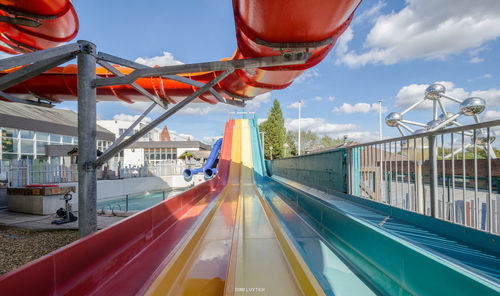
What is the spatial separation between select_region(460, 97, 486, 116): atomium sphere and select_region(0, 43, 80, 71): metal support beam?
14.3 metres

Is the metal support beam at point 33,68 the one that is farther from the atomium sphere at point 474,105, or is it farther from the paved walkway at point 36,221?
the atomium sphere at point 474,105

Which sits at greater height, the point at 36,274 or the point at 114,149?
the point at 114,149

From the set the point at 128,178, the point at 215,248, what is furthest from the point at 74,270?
the point at 128,178

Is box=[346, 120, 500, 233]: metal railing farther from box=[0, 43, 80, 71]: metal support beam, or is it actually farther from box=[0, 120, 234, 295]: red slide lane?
box=[0, 43, 80, 71]: metal support beam

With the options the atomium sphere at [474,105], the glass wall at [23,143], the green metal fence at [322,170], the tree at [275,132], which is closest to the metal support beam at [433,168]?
the green metal fence at [322,170]

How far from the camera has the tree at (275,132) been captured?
39250 mm

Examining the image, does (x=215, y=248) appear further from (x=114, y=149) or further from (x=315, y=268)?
(x=114, y=149)

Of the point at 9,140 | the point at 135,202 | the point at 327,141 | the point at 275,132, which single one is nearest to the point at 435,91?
the point at 135,202

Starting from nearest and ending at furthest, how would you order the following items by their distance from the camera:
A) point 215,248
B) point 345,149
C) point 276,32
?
point 276,32 < point 215,248 < point 345,149

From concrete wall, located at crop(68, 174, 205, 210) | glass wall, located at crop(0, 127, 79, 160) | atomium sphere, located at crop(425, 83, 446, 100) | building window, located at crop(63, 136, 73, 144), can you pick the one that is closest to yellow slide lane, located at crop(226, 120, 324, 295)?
concrete wall, located at crop(68, 174, 205, 210)

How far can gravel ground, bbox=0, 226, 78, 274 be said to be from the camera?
394 cm

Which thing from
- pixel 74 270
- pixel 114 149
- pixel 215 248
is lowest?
pixel 215 248

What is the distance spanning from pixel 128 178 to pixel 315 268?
13953 millimetres

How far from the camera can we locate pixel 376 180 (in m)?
4.13
